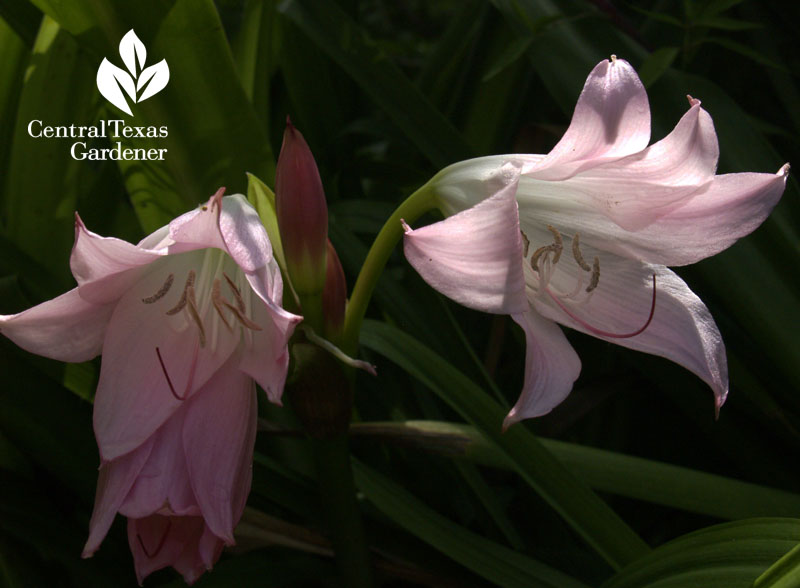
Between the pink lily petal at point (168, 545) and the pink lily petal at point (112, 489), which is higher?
the pink lily petal at point (112, 489)

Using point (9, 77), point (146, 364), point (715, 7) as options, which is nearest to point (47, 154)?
point (9, 77)

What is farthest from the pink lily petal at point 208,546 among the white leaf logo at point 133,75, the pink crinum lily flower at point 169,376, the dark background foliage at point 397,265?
the white leaf logo at point 133,75

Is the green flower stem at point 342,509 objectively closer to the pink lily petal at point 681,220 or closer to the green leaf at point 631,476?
the green leaf at point 631,476

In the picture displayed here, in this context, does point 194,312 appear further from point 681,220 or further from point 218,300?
point 681,220

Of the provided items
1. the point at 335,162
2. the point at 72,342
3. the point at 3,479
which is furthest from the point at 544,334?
the point at 335,162

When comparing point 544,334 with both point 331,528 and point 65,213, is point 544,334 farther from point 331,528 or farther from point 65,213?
point 65,213

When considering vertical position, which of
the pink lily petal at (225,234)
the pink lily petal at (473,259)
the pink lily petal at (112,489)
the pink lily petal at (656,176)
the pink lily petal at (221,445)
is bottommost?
the pink lily petal at (112,489)

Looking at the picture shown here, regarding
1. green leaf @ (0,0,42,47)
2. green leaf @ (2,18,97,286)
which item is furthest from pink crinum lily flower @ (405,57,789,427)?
green leaf @ (0,0,42,47)
